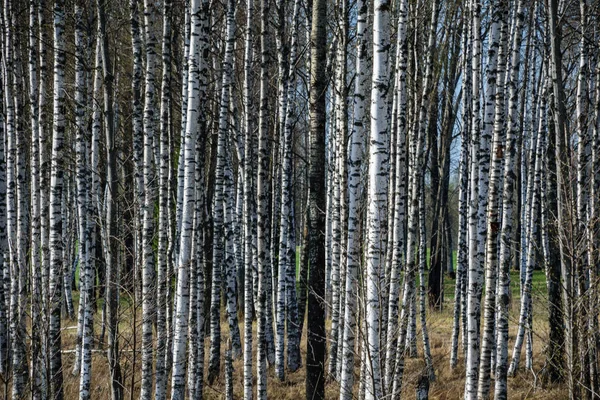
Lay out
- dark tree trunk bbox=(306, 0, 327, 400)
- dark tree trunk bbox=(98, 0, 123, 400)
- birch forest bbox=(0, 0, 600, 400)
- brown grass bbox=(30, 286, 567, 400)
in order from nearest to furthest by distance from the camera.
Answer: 1. birch forest bbox=(0, 0, 600, 400)
2. dark tree trunk bbox=(98, 0, 123, 400)
3. dark tree trunk bbox=(306, 0, 327, 400)
4. brown grass bbox=(30, 286, 567, 400)

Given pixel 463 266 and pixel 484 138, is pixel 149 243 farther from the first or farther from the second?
pixel 463 266

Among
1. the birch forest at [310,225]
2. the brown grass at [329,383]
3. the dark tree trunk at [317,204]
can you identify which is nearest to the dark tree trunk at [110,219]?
the birch forest at [310,225]

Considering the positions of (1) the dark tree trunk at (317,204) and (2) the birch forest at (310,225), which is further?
(1) the dark tree trunk at (317,204)

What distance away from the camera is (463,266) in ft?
43.4

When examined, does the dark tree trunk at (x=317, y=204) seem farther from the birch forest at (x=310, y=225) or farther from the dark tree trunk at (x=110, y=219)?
the dark tree trunk at (x=110, y=219)

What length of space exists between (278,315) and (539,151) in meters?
6.01

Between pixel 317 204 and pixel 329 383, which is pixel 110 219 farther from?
pixel 329 383

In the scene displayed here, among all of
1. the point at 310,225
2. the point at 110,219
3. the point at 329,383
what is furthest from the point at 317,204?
the point at 329,383

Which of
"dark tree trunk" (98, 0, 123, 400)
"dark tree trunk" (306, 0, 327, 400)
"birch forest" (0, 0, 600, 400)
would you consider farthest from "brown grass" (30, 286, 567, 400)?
"dark tree trunk" (306, 0, 327, 400)

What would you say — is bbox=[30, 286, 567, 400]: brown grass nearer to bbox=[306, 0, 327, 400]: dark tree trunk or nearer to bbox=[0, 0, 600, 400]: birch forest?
bbox=[0, 0, 600, 400]: birch forest

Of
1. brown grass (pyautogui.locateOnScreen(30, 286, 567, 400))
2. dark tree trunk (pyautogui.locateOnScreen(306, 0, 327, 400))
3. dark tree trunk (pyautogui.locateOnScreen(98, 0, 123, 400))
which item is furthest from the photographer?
brown grass (pyautogui.locateOnScreen(30, 286, 567, 400))

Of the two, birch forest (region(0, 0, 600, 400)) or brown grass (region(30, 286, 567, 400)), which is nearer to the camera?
birch forest (region(0, 0, 600, 400))

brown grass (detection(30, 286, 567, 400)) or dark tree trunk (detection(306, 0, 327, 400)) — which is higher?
dark tree trunk (detection(306, 0, 327, 400))

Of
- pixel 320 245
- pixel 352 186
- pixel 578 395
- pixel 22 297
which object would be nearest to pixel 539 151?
pixel 578 395
